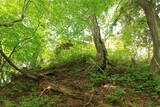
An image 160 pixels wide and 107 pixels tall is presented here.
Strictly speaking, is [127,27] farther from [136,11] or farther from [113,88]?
[113,88]

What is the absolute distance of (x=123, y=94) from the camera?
5402mm

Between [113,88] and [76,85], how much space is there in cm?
173

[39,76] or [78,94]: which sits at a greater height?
[39,76]

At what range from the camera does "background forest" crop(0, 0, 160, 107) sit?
5188 millimetres

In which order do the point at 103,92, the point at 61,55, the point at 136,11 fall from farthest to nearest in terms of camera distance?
the point at 61,55
the point at 136,11
the point at 103,92

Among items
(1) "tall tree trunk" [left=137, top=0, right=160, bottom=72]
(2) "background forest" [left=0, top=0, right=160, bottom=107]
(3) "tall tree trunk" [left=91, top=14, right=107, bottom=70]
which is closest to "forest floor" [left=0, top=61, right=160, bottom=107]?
(2) "background forest" [left=0, top=0, right=160, bottom=107]

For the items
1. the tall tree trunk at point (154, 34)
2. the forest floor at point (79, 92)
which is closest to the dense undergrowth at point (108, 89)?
the forest floor at point (79, 92)

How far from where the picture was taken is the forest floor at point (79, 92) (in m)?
4.79

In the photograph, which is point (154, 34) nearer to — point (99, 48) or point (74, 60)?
point (99, 48)

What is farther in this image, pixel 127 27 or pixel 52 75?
pixel 127 27

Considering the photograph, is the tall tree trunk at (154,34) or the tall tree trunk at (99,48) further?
the tall tree trunk at (99,48)

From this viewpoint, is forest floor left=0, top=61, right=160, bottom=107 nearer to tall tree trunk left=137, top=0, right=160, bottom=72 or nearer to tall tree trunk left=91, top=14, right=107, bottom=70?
tall tree trunk left=91, top=14, right=107, bottom=70

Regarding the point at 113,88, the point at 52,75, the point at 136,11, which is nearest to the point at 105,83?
the point at 113,88

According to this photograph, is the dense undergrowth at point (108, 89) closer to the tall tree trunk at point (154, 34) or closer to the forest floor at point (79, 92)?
the forest floor at point (79, 92)
